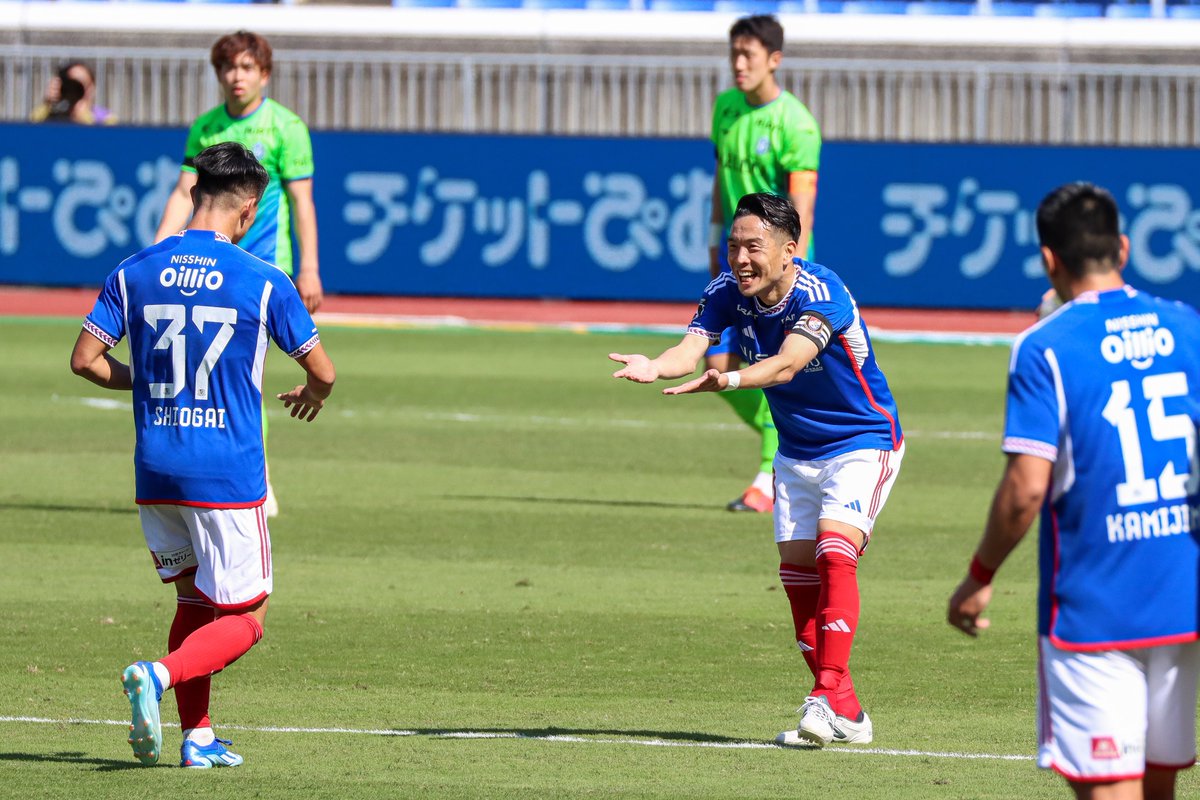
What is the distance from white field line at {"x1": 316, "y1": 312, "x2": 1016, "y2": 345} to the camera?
20.5m

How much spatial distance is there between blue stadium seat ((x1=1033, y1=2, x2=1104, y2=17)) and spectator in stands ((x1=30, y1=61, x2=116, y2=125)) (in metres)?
12.5

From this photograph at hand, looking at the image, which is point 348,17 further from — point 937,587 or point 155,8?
point 937,587

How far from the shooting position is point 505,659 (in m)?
7.30

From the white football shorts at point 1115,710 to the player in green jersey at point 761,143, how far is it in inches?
244

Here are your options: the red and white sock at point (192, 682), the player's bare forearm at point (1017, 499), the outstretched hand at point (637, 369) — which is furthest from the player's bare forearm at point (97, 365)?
the player's bare forearm at point (1017, 499)

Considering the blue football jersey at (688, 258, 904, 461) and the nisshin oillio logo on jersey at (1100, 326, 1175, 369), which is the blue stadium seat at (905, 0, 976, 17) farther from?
the nisshin oillio logo on jersey at (1100, 326, 1175, 369)

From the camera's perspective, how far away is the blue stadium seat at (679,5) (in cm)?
2790

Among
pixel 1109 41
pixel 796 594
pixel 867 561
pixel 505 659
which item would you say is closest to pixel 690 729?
pixel 796 594

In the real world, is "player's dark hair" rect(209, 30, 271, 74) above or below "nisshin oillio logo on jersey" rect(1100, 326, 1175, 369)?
above

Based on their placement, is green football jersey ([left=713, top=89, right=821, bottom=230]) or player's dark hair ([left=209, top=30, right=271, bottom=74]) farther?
green football jersey ([left=713, top=89, right=821, bottom=230])

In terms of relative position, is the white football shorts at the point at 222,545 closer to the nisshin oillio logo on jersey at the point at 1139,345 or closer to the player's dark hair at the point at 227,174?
the player's dark hair at the point at 227,174

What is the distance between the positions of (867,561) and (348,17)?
716 inches

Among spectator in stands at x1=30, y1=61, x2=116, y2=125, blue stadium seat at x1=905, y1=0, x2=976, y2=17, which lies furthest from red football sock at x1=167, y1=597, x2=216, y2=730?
blue stadium seat at x1=905, y1=0, x2=976, y2=17

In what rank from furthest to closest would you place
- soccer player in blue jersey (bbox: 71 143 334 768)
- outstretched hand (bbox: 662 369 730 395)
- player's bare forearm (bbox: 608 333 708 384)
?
1. player's bare forearm (bbox: 608 333 708 384)
2. outstretched hand (bbox: 662 369 730 395)
3. soccer player in blue jersey (bbox: 71 143 334 768)
